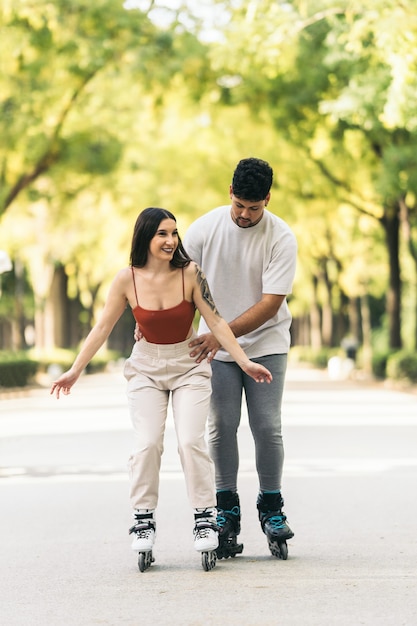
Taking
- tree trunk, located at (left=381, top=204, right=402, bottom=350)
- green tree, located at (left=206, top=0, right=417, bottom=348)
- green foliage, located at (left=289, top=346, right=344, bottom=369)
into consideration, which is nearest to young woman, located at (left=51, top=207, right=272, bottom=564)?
green tree, located at (left=206, top=0, right=417, bottom=348)

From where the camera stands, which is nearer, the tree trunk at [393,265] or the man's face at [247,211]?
the man's face at [247,211]

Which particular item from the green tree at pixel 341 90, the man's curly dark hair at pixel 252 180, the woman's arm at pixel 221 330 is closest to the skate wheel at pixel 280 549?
the woman's arm at pixel 221 330

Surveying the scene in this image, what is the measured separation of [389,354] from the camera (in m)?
34.8

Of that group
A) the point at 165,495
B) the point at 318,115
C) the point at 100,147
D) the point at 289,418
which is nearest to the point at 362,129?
the point at 318,115

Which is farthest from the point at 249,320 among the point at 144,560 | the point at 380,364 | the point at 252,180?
the point at 380,364

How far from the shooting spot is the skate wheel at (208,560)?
6.16 metres

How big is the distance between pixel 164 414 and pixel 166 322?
1.45ft

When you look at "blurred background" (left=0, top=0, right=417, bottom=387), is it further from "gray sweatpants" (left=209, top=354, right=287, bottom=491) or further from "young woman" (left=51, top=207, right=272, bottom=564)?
"young woman" (left=51, top=207, right=272, bottom=564)

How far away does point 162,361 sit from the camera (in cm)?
634

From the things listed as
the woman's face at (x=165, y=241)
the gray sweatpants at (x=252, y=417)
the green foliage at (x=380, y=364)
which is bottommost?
the green foliage at (x=380, y=364)

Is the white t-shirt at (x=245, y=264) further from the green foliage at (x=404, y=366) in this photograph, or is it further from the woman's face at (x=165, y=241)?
the green foliage at (x=404, y=366)

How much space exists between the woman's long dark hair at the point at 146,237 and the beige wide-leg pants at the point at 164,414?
38cm

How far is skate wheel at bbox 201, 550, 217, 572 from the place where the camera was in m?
6.16

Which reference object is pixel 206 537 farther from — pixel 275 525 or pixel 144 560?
pixel 275 525
